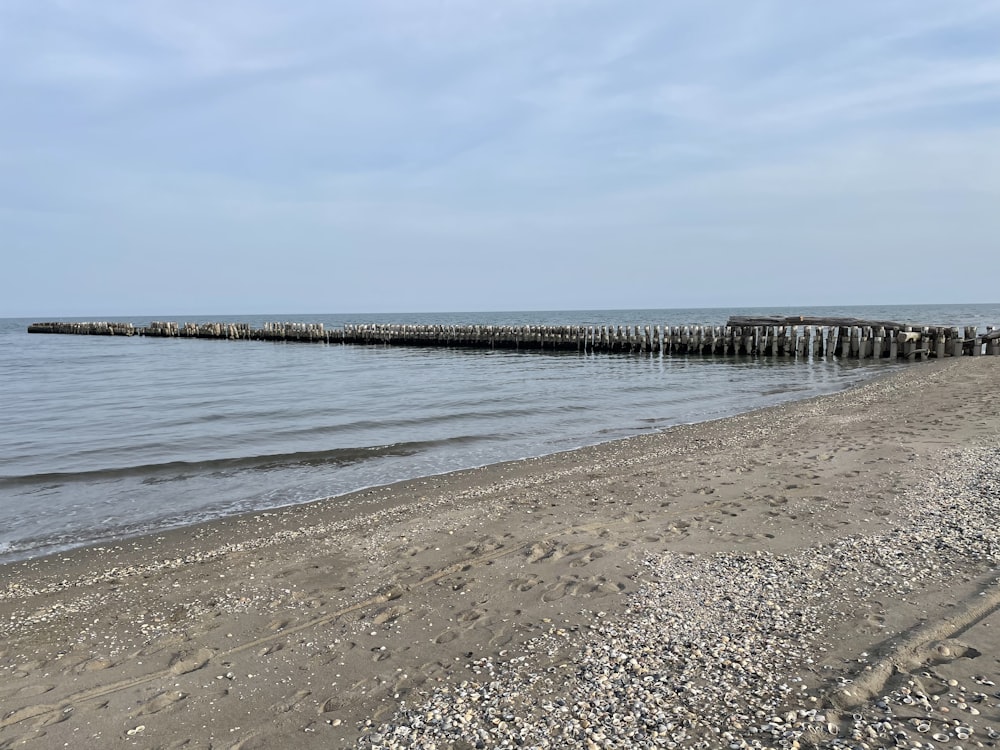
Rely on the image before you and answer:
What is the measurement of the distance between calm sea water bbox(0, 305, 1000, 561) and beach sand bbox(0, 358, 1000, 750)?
5.80 ft

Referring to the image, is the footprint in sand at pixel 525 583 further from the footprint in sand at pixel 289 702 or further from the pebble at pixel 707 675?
the footprint in sand at pixel 289 702

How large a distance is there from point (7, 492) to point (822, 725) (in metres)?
10.9

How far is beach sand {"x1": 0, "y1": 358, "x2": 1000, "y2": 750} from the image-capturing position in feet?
11.2

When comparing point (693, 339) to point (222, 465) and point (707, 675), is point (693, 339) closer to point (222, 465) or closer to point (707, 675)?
point (222, 465)

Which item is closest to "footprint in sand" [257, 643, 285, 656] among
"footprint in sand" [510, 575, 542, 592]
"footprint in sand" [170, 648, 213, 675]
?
"footprint in sand" [170, 648, 213, 675]

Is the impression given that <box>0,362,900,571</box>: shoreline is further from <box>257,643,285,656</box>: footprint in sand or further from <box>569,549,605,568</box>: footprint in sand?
<box>257,643,285,656</box>: footprint in sand

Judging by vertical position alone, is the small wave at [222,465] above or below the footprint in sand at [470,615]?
below

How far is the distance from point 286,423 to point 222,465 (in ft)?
13.6

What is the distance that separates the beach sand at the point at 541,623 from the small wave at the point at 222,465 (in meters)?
3.16

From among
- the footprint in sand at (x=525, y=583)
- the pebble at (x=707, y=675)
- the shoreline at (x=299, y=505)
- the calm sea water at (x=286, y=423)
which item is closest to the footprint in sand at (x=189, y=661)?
the pebble at (x=707, y=675)

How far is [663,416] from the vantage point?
16016 mm

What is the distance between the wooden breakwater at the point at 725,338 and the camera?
27922 millimetres

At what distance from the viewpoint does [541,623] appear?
461cm

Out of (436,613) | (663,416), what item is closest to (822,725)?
(436,613)
